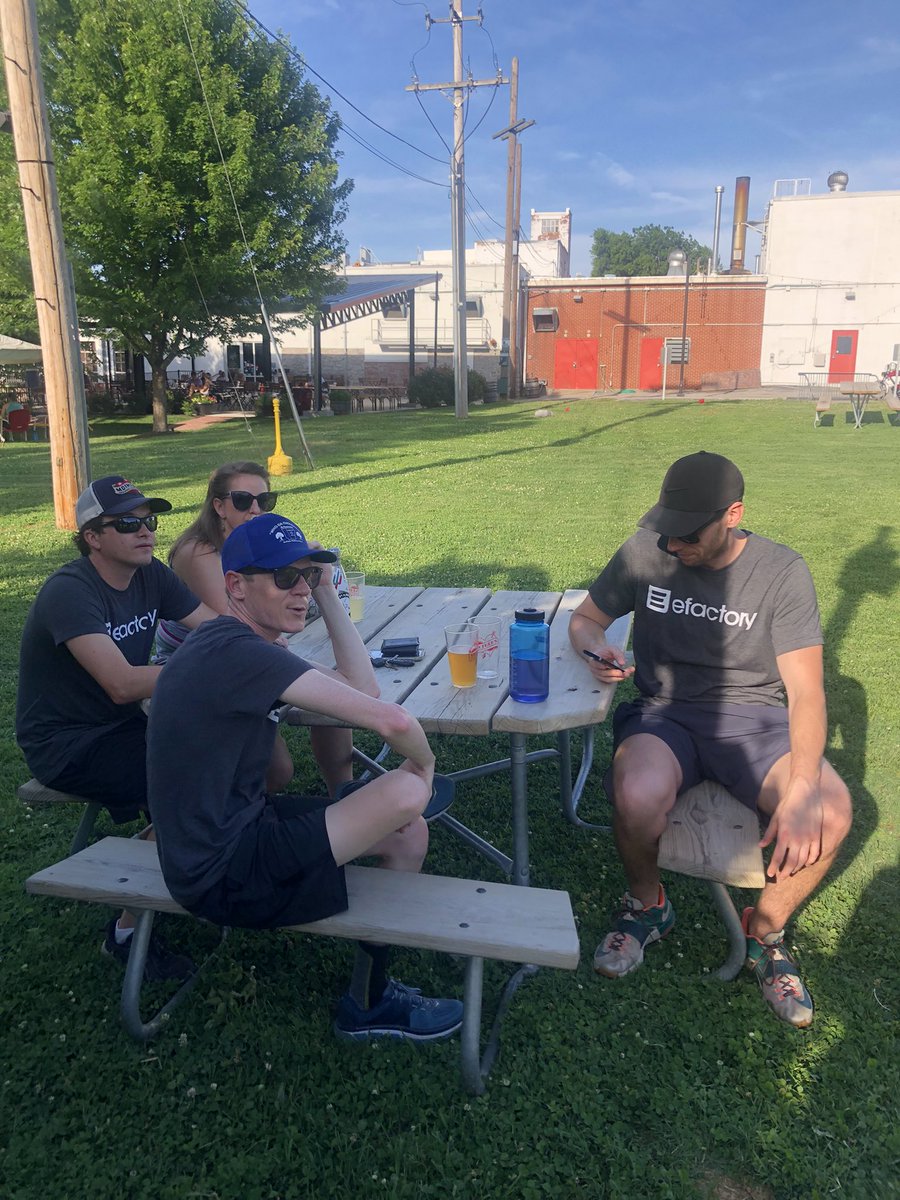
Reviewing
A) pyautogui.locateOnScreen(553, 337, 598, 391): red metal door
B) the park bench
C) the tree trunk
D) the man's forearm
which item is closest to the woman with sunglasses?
the man's forearm

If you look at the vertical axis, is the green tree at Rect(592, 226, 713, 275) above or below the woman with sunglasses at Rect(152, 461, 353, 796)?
above

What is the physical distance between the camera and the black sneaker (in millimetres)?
2693

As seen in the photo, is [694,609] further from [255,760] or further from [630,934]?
[255,760]

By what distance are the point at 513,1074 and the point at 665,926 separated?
0.75 metres

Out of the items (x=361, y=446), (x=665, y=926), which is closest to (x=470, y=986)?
(x=665, y=926)

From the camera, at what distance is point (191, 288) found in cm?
2000

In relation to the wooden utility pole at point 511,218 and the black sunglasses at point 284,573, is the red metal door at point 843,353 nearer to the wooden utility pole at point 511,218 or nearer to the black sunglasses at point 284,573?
the wooden utility pole at point 511,218

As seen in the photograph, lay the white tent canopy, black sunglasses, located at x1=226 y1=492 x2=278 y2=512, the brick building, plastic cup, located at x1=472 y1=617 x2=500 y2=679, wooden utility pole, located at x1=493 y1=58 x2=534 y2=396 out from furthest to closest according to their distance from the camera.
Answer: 1. the brick building
2. wooden utility pole, located at x1=493 y1=58 x2=534 y2=396
3. the white tent canopy
4. black sunglasses, located at x1=226 y1=492 x2=278 y2=512
5. plastic cup, located at x1=472 y1=617 x2=500 y2=679

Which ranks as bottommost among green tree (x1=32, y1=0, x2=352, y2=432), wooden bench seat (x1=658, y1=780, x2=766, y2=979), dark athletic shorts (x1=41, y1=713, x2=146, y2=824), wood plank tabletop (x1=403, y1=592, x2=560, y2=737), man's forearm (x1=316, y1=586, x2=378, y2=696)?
wooden bench seat (x1=658, y1=780, x2=766, y2=979)

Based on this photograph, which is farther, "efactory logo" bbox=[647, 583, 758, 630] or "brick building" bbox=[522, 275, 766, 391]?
"brick building" bbox=[522, 275, 766, 391]

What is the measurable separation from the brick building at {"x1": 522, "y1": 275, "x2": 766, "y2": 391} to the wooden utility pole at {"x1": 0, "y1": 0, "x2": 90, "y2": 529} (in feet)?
107

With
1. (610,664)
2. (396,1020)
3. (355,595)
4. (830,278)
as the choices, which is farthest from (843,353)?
(396,1020)

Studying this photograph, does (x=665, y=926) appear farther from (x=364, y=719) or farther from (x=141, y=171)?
(x=141, y=171)

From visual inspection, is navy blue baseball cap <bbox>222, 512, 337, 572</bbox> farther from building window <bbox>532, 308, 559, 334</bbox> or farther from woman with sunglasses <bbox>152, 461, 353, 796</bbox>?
building window <bbox>532, 308, 559, 334</bbox>
